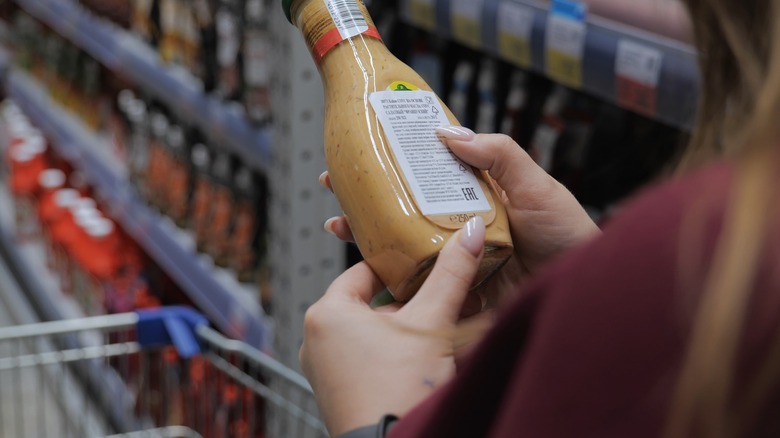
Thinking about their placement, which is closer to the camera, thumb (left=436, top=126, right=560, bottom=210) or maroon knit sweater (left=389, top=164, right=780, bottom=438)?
maroon knit sweater (left=389, top=164, right=780, bottom=438)

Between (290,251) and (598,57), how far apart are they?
71cm

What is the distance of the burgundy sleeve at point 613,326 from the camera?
1.13 feet

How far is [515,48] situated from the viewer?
1.30 m

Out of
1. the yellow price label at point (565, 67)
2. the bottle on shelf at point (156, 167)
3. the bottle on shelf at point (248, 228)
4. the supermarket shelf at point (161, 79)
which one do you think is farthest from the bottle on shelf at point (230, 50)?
the yellow price label at point (565, 67)

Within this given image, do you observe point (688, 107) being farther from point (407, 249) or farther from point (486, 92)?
point (486, 92)

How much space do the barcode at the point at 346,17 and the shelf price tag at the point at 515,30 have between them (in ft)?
1.68

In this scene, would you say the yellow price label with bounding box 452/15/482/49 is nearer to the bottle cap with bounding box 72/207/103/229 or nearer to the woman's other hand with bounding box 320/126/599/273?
the woman's other hand with bounding box 320/126/599/273

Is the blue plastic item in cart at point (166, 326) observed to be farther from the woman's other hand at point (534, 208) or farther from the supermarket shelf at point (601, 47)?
the woman's other hand at point (534, 208)

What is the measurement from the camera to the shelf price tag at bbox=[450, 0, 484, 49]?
136 centimetres

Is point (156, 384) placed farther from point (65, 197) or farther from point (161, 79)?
point (65, 197)

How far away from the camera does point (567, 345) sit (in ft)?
1.21

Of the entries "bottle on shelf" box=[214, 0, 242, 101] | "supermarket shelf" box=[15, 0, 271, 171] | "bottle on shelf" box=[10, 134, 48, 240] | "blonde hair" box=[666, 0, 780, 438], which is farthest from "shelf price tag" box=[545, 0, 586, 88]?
"bottle on shelf" box=[10, 134, 48, 240]

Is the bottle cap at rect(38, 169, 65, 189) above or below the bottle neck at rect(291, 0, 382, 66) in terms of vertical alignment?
below

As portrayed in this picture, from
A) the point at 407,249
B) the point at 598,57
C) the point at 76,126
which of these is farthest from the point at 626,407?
the point at 76,126
